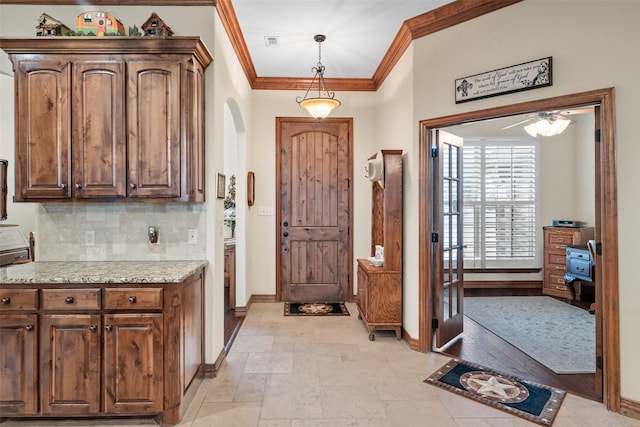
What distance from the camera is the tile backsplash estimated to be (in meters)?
2.66

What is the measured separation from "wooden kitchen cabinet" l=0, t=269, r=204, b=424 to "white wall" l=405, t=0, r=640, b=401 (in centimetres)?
290

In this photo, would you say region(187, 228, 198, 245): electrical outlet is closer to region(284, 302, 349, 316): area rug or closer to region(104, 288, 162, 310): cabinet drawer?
region(104, 288, 162, 310): cabinet drawer

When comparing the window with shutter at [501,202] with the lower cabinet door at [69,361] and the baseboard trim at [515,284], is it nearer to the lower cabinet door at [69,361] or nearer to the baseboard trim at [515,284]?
the baseboard trim at [515,284]

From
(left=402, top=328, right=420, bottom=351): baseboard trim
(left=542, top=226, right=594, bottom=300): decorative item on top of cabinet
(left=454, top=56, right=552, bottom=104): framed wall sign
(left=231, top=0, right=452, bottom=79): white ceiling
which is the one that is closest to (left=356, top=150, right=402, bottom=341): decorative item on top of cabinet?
(left=402, top=328, right=420, bottom=351): baseboard trim

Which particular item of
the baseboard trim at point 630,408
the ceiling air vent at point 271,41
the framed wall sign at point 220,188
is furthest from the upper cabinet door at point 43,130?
the baseboard trim at point 630,408

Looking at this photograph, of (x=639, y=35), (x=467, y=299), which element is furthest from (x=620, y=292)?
(x=467, y=299)

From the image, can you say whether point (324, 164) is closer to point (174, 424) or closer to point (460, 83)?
point (460, 83)

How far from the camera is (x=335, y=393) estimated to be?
8.20 ft

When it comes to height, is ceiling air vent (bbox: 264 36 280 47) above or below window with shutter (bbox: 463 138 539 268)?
above

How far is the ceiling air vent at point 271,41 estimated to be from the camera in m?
3.53

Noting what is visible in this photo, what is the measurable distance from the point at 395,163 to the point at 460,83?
930 mm

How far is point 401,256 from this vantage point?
3533mm

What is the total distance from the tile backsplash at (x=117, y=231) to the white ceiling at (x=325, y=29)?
6.05ft

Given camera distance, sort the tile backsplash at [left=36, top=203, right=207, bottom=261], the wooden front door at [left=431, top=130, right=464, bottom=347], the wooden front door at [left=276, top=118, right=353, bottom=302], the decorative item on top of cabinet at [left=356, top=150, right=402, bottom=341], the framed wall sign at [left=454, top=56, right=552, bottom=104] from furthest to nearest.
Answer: the wooden front door at [left=276, top=118, right=353, bottom=302]
the decorative item on top of cabinet at [left=356, top=150, right=402, bottom=341]
the wooden front door at [left=431, top=130, right=464, bottom=347]
the tile backsplash at [left=36, top=203, right=207, bottom=261]
the framed wall sign at [left=454, top=56, right=552, bottom=104]
